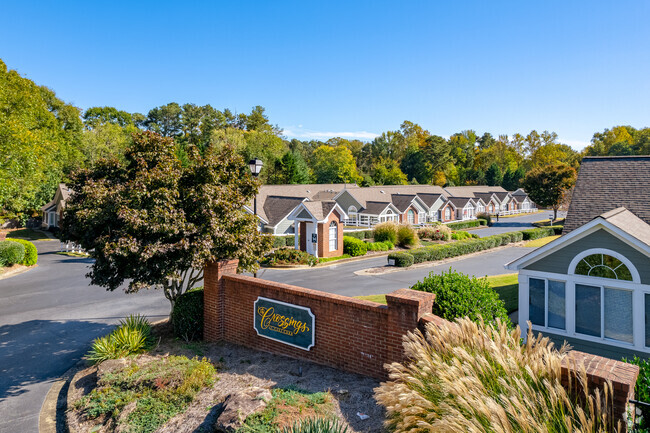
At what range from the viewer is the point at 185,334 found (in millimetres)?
11453

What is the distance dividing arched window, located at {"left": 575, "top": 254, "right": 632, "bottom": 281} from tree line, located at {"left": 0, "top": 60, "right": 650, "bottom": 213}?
13756 mm

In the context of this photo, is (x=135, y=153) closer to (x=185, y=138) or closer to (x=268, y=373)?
(x=268, y=373)

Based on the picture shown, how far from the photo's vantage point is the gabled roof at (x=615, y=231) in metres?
11.2

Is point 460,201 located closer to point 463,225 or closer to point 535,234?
point 463,225

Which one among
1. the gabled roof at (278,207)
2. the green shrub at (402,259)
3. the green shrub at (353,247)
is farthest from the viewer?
the gabled roof at (278,207)

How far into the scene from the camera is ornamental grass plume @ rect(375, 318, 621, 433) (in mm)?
4461

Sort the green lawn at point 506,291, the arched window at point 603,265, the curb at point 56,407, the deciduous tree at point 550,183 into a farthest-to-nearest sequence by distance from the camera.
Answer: the deciduous tree at point 550,183, the green lawn at point 506,291, the arched window at point 603,265, the curb at point 56,407

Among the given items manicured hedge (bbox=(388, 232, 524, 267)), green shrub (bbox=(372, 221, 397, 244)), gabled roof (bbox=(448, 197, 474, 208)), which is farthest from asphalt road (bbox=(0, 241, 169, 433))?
gabled roof (bbox=(448, 197, 474, 208))

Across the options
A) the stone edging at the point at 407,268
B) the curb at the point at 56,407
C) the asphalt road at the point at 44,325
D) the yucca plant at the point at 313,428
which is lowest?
the stone edging at the point at 407,268

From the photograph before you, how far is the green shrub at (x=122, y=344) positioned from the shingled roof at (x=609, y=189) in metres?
13.7

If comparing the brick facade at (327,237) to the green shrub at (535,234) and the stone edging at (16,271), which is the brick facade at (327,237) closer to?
the stone edging at (16,271)

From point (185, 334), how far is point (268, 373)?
11.8ft

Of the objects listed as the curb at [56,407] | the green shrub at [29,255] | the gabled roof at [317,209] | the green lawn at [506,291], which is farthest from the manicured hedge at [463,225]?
the curb at [56,407]

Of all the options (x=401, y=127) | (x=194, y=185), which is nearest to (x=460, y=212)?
(x=401, y=127)
